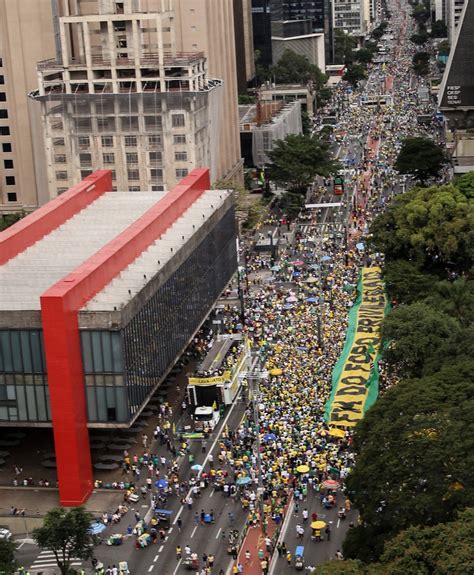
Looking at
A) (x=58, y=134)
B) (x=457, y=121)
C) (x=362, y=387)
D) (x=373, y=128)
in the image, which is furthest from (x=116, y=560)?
(x=373, y=128)

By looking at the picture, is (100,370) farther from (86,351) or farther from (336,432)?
(336,432)

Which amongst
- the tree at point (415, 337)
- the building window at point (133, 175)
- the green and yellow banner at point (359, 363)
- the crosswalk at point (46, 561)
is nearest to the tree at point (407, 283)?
the green and yellow banner at point (359, 363)

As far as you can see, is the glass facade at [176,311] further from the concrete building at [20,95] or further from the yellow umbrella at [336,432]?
the concrete building at [20,95]

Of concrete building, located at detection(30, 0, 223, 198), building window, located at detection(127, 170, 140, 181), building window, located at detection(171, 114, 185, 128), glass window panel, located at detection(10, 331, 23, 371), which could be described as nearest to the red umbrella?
glass window panel, located at detection(10, 331, 23, 371)

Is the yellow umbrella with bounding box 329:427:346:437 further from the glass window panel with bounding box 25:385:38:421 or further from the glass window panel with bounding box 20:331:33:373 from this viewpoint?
the glass window panel with bounding box 20:331:33:373

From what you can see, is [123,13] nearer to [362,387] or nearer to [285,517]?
[362,387]

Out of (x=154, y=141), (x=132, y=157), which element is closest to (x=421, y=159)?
(x=154, y=141)
